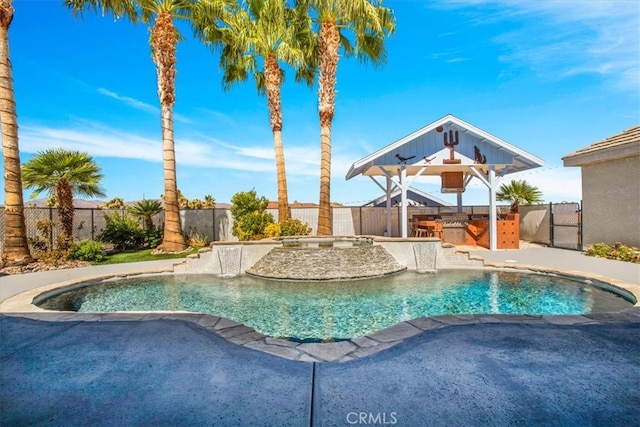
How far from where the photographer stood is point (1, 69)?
11555mm

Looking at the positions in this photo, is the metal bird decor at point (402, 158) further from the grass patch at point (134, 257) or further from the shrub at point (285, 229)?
the grass patch at point (134, 257)

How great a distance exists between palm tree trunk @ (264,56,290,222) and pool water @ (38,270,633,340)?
705 cm

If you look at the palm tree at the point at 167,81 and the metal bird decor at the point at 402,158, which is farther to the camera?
the metal bird decor at the point at 402,158

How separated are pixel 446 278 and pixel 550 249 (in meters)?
8.80

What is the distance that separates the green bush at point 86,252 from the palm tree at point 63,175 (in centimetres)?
77

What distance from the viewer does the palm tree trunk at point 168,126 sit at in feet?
49.1

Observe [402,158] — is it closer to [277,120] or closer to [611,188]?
[277,120]

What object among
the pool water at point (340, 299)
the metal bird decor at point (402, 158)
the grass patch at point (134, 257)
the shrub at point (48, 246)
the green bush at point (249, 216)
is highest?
the metal bird decor at point (402, 158)

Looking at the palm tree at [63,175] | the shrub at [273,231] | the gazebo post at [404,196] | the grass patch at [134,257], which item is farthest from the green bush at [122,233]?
the gazebo post at [404,196]

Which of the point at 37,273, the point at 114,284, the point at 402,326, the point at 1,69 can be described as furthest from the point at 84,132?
the point at 402,326

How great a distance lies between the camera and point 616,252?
11875 mm

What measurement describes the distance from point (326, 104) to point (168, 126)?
24.3 feet

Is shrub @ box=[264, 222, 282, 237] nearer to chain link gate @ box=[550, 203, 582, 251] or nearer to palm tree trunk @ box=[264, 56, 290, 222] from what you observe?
palm tree trunk @ box=[264, 56, 290, 222]

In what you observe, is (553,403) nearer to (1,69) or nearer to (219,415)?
(219,415)
